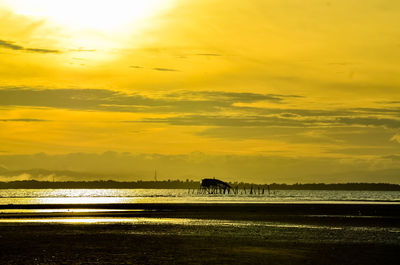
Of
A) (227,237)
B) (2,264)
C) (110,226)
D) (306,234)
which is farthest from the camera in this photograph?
(110,226)

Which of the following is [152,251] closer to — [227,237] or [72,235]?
[227,237]

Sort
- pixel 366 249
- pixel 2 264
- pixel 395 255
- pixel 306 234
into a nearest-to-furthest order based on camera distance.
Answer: pixel 2 264 < pixel 395 255 < pixel 366 249 < pixel 306 234

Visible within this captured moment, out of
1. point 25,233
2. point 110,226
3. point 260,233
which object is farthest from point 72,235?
point 260,233

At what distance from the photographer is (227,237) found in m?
43.3

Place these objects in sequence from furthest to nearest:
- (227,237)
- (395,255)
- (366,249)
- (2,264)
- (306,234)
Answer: (306,234) < (227,237) < (366,249) < (395,255) < (2,264)

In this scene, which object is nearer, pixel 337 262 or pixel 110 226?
pixel 337 262

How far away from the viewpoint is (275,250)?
3603cm

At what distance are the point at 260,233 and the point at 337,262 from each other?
1570 cm

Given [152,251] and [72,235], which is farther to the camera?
[72,235]

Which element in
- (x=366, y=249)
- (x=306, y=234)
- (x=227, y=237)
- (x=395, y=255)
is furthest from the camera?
(x=306, y=234)

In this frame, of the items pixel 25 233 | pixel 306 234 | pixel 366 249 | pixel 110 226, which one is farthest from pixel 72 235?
pixel 366 249

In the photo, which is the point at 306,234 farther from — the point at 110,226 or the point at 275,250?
the point at 110,226

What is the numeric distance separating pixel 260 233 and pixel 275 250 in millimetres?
10874

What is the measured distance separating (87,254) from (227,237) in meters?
12.3
